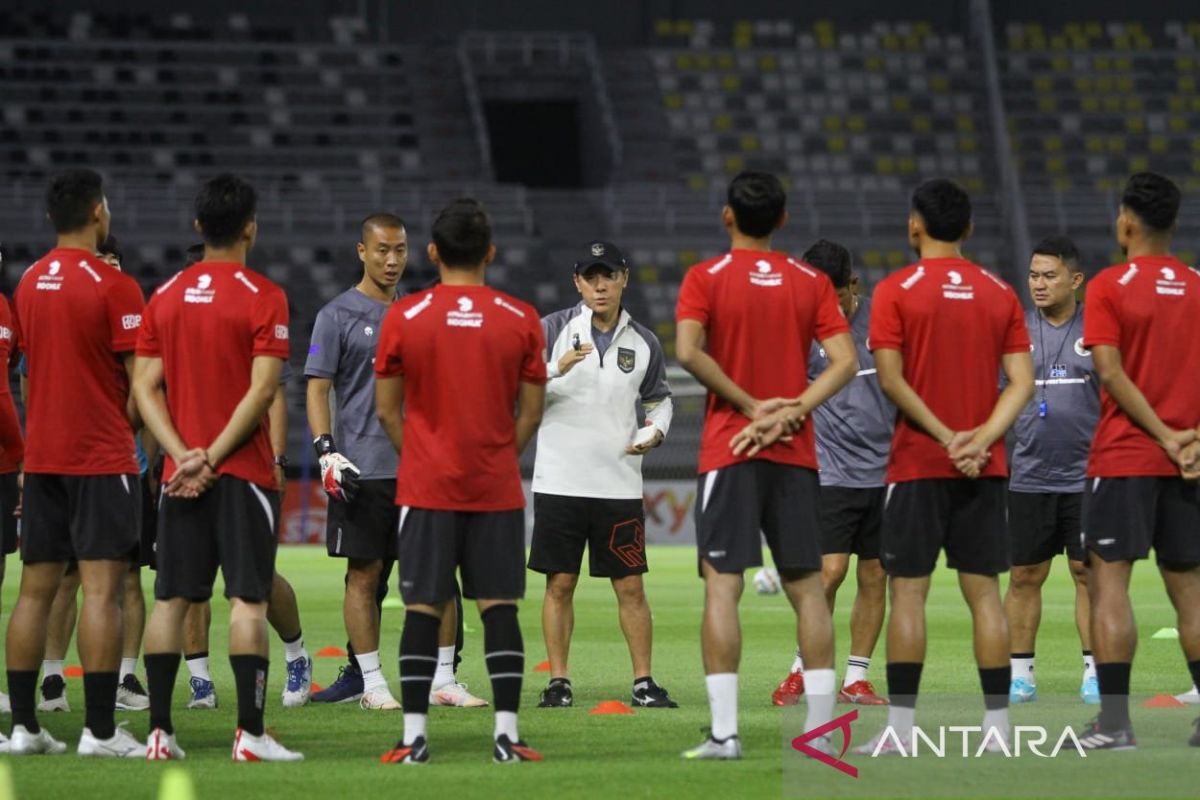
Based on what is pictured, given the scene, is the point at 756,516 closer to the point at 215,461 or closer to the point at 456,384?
the point at 456,384

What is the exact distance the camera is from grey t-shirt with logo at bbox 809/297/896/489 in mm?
9680

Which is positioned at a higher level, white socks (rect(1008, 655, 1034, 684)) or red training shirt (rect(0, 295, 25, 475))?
red training shirt (rect(0, 295, 25, 475))

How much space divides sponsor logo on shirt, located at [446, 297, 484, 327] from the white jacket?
2491 millimetres

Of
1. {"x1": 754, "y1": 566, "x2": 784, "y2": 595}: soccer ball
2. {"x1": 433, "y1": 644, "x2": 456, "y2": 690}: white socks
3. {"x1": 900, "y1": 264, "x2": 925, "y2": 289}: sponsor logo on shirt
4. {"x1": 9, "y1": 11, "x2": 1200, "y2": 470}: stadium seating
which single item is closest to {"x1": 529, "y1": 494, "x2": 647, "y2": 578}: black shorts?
{"x1": 433, "y1": 644, "x2": 456, "y2": 690}: white socks

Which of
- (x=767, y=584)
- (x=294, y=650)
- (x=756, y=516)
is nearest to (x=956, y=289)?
(x=756, y=516)

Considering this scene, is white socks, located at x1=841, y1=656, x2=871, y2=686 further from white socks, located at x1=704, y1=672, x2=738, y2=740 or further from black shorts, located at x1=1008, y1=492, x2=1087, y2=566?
white socks, located at x1=704, y1=672, x2=738, y2=740

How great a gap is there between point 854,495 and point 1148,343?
228cm

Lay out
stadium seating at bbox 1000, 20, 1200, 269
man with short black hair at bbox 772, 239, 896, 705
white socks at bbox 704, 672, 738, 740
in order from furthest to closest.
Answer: stadium seating at bbox 1000, 20, 1200, 269, man with short black hair at bbox 772, 239, 896, 705, white socks at bbox 704, 672, 738, 740

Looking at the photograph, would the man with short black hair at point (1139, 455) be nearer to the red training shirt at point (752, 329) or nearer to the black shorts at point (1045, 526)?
the red training shirt at point (752, 329)

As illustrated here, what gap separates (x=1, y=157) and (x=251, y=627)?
28949 millimetres

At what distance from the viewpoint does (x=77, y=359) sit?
775 cm

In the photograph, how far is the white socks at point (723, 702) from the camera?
7.21 metres

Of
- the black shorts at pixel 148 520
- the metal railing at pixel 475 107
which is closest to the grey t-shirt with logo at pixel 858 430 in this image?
the black shorts at pixel 148 520

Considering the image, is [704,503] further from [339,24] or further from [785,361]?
[339,24]
